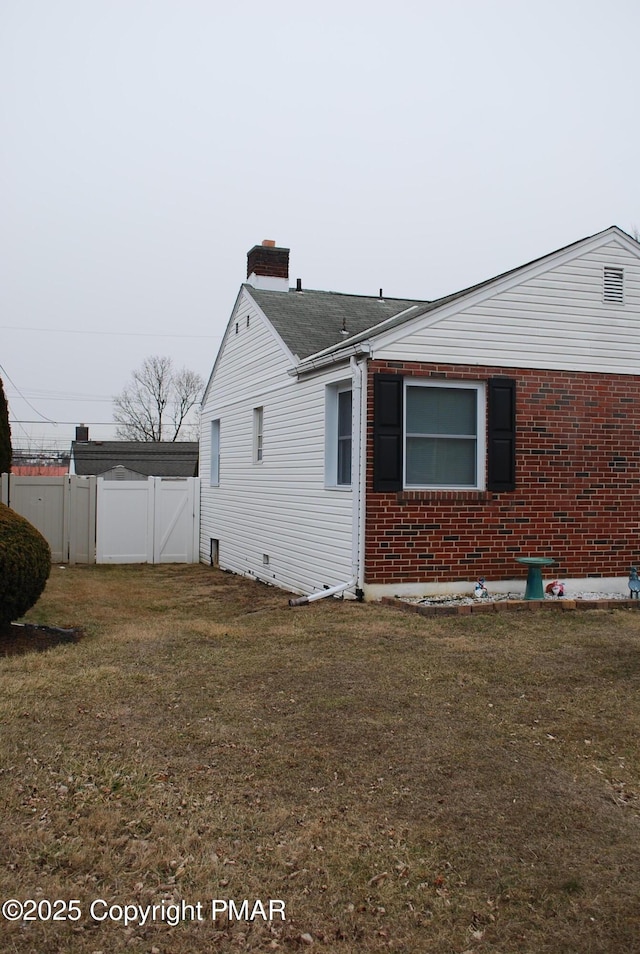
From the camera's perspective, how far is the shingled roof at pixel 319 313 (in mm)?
Result: 13086

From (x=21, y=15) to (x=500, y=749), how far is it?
11443 mm

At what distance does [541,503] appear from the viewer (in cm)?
1054

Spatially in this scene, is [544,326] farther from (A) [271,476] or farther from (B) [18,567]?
(B) [18,567]

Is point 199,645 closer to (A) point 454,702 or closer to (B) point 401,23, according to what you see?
(A) point 454,702

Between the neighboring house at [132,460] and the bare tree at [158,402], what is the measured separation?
19013 mm

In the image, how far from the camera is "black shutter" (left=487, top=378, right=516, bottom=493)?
33.5 ft

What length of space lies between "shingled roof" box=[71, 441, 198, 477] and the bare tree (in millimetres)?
18984

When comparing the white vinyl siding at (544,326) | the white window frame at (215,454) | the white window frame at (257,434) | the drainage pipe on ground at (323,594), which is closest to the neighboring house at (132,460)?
the white window frame at (215,454)

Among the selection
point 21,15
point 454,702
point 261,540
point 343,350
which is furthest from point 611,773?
point 21,15

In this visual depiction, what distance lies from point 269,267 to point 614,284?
7470 millimetres

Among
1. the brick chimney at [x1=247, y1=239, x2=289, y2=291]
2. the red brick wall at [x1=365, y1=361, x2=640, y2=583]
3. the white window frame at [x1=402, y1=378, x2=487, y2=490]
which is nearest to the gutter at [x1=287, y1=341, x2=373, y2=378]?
the red brick wall at [x1=365, y1=361, x2=640, y2=583]

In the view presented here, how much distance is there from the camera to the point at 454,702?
587cm

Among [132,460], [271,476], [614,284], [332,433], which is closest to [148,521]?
[271,476]

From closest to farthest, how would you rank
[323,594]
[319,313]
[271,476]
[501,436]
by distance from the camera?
[323,594]
[501,436]
[271,476]
[319,313]
